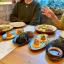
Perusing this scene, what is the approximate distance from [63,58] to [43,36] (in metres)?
0.33

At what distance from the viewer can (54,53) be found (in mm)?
946

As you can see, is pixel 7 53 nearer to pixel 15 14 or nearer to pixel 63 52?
pixel 63 52

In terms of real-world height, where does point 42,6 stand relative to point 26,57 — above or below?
above

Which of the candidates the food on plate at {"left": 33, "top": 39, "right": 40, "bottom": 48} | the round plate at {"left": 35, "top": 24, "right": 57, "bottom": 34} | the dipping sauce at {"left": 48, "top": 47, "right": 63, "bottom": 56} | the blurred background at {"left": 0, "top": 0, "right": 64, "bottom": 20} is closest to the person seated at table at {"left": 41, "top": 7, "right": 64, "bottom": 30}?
the round plate at {"left": 35, "top": 24, "right": 57, "bottom": 34}

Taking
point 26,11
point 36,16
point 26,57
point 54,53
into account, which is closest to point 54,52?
point 54,53

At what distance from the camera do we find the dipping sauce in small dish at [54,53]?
0.91 meters

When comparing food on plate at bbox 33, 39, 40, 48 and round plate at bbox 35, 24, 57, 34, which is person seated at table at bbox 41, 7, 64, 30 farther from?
food on plate at bbox 33, 39, 40, 48

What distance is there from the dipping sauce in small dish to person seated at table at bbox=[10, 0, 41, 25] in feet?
3.74

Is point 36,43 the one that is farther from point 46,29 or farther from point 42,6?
point 42,6

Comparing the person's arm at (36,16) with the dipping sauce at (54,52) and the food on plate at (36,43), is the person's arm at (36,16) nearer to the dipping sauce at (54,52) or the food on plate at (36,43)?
the food on plate at (36,43)

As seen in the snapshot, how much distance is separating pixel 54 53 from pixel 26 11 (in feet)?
4.68

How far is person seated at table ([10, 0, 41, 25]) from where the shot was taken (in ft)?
7.10

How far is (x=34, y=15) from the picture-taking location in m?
2.16

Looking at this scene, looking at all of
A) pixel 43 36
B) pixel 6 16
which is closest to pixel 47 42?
pixel 43 36
